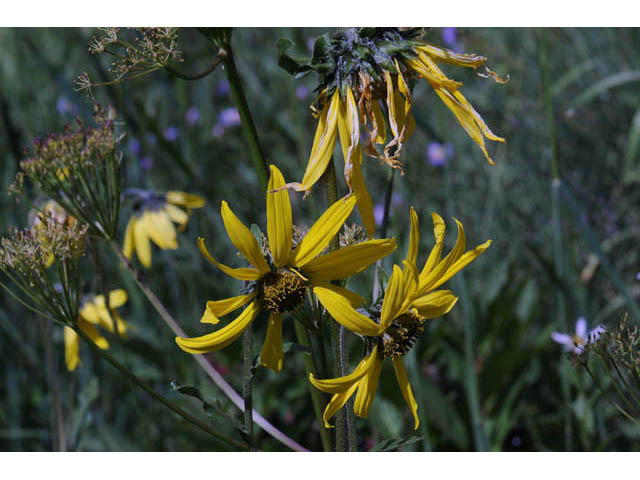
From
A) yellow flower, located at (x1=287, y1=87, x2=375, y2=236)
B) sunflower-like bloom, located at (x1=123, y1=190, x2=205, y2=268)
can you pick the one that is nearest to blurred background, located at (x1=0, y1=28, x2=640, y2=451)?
sunflower-like bloom, located at (x1=123, y1=190, x2=205, y2=268)

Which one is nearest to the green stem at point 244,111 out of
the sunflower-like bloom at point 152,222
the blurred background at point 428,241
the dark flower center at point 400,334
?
the dark flower center at point 400,334

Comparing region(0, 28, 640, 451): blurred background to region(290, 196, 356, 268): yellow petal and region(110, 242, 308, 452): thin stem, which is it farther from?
region(290, 196, 356, 268): yellow petal

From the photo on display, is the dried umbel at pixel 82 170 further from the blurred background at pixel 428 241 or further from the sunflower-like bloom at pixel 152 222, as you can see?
the sunflower-like bloom at pixel 152 222

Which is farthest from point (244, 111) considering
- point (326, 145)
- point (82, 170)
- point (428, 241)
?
point (428, 241)

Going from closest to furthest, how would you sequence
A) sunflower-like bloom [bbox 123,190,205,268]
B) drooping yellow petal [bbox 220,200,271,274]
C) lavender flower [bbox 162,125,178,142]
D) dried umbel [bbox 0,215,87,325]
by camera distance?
drooping yellow petal [bbox 220,200,271,274] < dried umbel [bbox 0,215,87,325] < sunflower-like bloom [bbox 123,190,205,268] < lavender flower [bbox 162,125,178,142]
